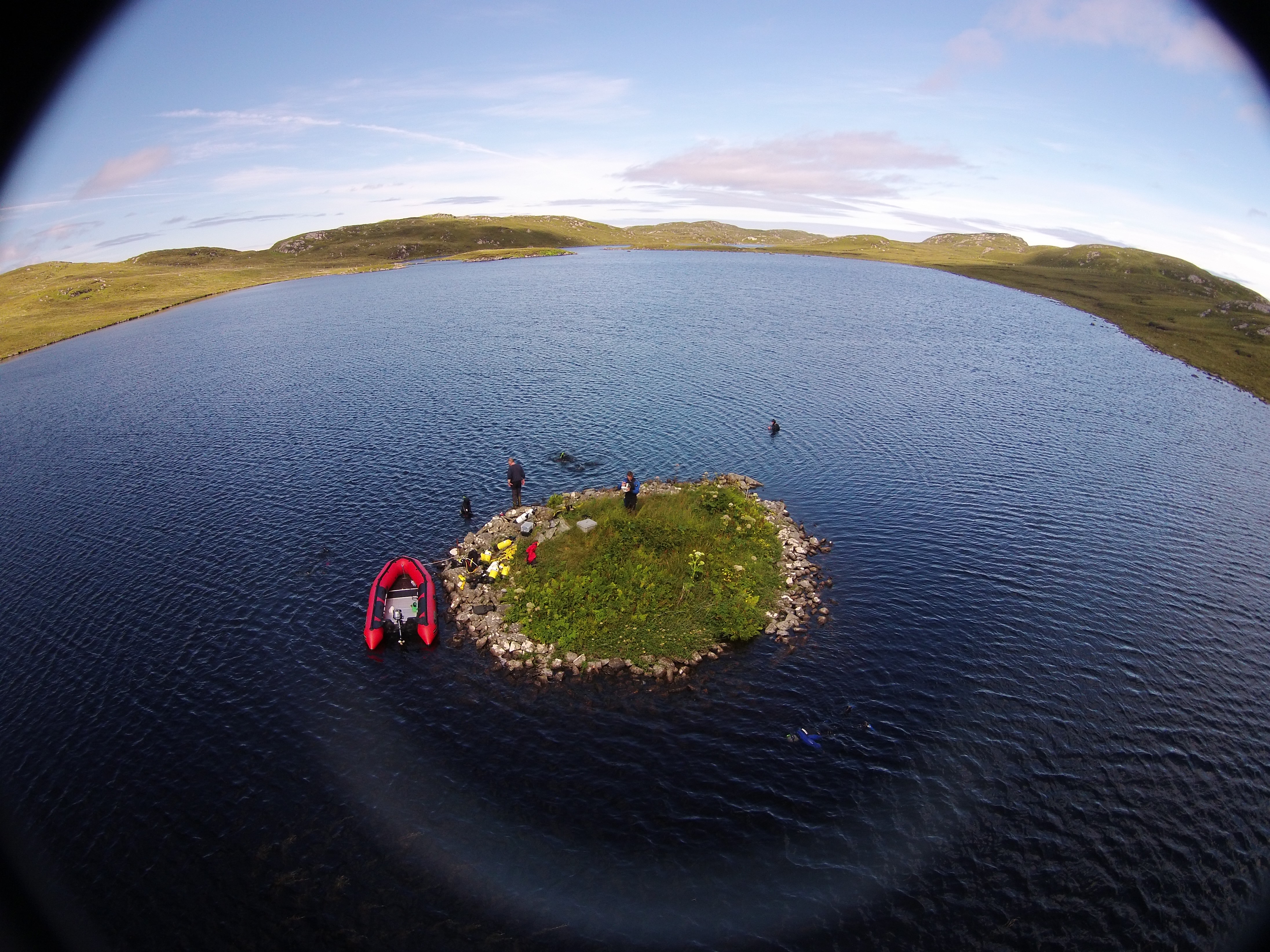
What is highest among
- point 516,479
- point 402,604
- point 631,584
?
point 516,479

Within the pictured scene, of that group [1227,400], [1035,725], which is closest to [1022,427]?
[1227,400]

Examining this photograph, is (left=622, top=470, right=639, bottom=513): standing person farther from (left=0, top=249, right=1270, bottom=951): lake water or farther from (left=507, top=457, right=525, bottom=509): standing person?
(left=0, top=249, right=1270, bottom=951): lake water

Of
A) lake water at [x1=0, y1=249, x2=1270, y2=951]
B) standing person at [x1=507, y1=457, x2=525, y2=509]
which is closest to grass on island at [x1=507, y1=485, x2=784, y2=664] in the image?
lake water at [x1=0, y1=249, x2=1270, y2=951]

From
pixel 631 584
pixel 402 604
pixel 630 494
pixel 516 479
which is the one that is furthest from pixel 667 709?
pixel 516 479

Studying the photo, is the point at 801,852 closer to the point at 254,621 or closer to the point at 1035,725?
the point at 1035,725

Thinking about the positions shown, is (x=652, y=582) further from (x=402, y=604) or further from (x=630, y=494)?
(x=402, y=604)

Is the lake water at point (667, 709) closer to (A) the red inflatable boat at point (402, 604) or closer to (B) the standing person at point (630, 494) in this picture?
(A) the red inflatable boat at point (402, 604)

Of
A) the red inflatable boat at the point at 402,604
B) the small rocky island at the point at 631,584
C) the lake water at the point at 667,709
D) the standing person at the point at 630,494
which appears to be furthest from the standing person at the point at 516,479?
the red inflatable boat at the point at 402,604
